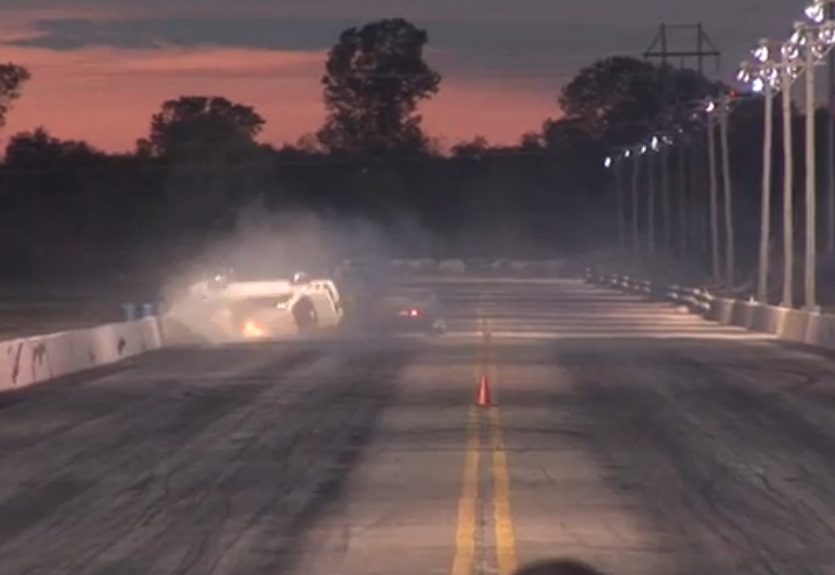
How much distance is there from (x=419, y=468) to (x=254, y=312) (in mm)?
35099

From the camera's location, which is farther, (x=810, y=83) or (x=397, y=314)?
(x=397, y=314)

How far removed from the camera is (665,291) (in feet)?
320

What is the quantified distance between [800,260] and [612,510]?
268ft

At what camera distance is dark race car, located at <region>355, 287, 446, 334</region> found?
5988 cm

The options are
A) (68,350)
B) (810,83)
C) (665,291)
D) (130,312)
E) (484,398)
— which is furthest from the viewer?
(665,291)

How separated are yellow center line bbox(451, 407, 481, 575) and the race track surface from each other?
0.13 ft

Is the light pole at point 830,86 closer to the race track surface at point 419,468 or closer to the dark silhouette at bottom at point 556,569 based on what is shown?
the race track surface at point 419,468

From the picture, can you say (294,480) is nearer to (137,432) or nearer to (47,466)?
(47,466)

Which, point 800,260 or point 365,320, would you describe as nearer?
point 365,320

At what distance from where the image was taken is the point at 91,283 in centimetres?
12144

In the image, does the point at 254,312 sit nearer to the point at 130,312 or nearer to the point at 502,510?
the point at 130,312

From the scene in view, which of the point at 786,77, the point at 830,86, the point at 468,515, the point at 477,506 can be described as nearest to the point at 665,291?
the point at 830,86

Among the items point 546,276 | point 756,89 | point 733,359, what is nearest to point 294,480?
point 733,359

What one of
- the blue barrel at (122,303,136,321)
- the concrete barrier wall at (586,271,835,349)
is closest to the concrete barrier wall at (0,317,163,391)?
the blue barrel at (122,303,136,321)
